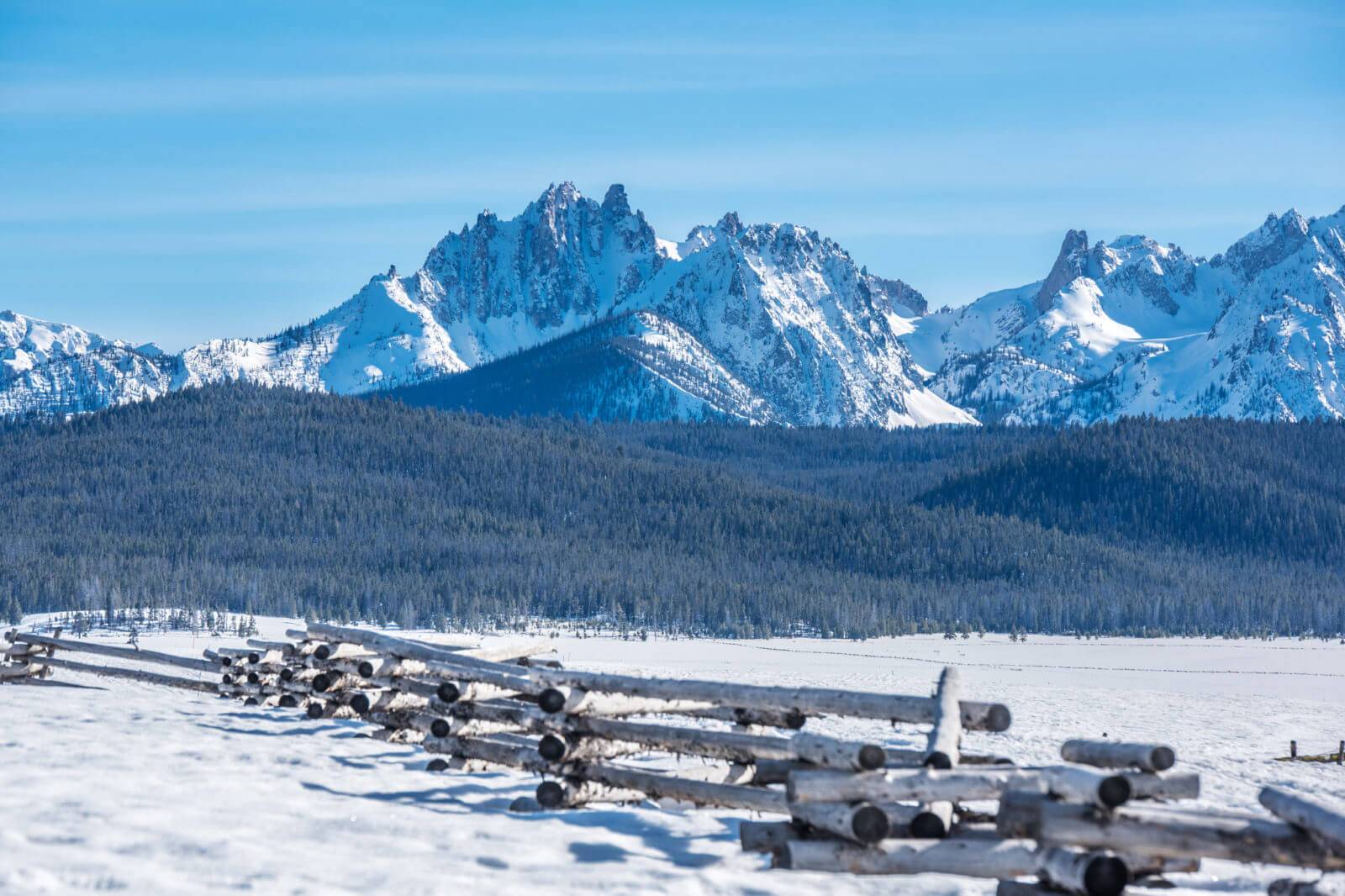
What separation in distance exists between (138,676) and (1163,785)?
26491 millimetres

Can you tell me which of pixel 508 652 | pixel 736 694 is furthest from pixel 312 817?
pixel 508 652

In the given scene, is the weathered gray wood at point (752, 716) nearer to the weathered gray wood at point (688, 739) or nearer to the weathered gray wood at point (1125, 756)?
the weathered gray wood at point (688, 739)

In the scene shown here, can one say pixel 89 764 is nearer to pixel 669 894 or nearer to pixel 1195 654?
pixel 669 894

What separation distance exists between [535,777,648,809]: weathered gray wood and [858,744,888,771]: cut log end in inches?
194

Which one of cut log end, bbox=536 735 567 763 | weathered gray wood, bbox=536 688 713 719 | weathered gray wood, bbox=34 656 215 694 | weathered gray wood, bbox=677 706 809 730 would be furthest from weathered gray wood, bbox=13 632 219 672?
cut log end, bbox=536 735 567 763

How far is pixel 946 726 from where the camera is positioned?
15016 mm

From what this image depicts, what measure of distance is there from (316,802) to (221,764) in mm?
3215

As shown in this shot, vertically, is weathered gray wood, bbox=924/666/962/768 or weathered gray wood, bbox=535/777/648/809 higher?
weathered gray wood, bbox=924/666/962/768

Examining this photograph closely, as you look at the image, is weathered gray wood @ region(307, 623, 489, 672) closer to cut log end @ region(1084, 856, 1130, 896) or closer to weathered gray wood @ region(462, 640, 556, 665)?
weathered gray wood @ region(462, 640, 556, 665)

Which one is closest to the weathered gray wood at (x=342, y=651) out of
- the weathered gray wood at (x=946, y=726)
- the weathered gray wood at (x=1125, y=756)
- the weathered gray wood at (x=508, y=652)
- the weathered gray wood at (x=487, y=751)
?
the weathered gray wood at (x=508, y=652)

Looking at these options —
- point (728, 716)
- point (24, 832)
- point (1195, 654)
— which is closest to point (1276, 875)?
point (728, 716)

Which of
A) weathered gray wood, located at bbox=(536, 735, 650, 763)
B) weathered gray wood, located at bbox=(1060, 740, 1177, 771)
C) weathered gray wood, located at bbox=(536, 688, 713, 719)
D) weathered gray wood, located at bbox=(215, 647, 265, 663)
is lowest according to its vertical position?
weathered gray wood, located at bbox=(536, 735, 650, 763)

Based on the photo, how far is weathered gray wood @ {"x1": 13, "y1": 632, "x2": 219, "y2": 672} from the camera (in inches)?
1278

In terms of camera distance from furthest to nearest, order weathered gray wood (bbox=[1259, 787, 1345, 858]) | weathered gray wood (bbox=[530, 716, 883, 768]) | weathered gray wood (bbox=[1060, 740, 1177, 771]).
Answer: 1. weathered gray wood (bbox=[530, 716, 883, 768])
2. weathered gray wood (bbox=[1060, 740, 1177, 771])
3. weathered gray wood (bbox=[1259, 787, 1345, 858])
